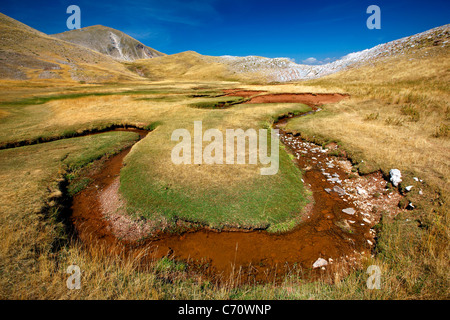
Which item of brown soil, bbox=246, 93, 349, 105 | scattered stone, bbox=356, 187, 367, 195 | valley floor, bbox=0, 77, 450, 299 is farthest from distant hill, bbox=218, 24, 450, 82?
scattered stone, bbox=356, 187, 367, 195

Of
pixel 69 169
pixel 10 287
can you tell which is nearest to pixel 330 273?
pixel 10 287

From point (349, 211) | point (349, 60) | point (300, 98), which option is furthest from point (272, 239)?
point (349, 60)

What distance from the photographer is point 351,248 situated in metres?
5.49

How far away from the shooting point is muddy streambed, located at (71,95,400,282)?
16.6 feet

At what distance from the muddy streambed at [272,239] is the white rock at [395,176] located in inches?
14.3

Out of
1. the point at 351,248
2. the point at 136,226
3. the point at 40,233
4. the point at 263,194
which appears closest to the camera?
the point at 40,233

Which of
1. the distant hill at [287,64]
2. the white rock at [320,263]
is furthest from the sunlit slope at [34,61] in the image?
the white rock at [320,263]

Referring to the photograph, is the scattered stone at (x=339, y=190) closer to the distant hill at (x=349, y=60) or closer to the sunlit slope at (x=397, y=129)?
the sunlit slope at (x=397, y=129)

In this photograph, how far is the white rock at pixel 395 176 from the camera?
7.51 meters

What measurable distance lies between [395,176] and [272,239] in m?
6.20

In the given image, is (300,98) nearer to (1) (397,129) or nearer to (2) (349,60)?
(1) (397,129)

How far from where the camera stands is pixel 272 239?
5777 mm

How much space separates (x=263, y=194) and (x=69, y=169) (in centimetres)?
935
